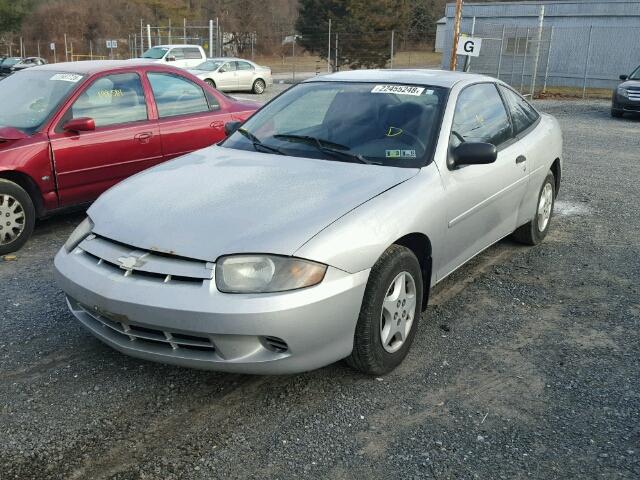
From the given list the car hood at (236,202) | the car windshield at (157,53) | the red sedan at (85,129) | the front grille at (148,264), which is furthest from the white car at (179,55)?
the front grille at (148,264)

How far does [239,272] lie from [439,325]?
1.71 meters

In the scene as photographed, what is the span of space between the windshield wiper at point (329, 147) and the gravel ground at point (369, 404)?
3.77 ft

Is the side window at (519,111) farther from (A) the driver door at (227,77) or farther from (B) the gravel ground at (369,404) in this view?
(A) the driver door at (227,77)

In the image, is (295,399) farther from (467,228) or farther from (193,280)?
(467,228)

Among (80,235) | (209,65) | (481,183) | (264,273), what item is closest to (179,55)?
(209,65)

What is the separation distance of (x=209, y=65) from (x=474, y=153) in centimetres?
2157

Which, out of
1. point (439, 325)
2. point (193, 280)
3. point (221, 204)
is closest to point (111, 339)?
point (193, 280)

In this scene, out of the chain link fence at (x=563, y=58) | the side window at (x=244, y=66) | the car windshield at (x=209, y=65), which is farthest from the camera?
the chain link fence at (x=563, y=58)

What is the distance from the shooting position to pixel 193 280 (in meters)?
2.95

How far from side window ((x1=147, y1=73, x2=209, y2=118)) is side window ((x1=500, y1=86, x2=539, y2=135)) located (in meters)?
3.24

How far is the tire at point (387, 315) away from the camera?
127 inches

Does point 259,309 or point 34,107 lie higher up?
point 34,107

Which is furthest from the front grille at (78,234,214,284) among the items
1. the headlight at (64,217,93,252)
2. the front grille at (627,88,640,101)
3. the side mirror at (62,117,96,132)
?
the front grille at (627,88,640,101)

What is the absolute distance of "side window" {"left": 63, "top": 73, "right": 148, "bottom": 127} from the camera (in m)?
5.93
